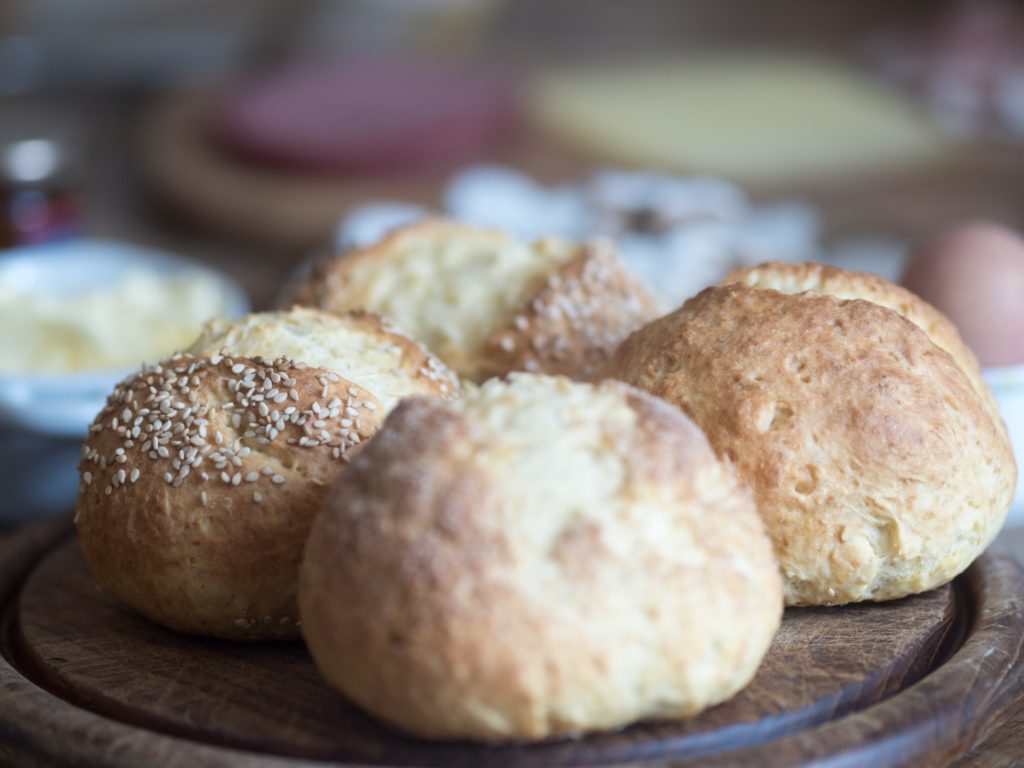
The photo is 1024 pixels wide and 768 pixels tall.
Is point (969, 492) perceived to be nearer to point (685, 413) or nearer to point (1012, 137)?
point (685, 413)

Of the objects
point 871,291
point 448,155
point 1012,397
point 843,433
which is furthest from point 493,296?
point 448,155

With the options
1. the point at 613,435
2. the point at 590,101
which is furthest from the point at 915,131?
the point at 613,435

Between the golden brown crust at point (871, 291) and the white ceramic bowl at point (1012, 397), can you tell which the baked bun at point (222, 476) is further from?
the white ceramic bowl at point (1012, 397)

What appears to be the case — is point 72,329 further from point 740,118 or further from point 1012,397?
point 740,118

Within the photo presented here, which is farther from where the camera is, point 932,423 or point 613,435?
point 932,423

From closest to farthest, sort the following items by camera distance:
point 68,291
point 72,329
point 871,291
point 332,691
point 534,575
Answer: point 534,575 → point 332,691 → point 871,291 → point 72,329 → point 68,291

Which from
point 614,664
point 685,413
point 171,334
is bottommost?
point 171,334

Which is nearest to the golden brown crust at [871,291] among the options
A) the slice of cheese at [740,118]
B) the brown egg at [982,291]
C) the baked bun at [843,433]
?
the baked bun at [843,433]

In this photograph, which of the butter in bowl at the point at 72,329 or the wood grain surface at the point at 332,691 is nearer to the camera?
the wood grain surface at the point at 332,691
